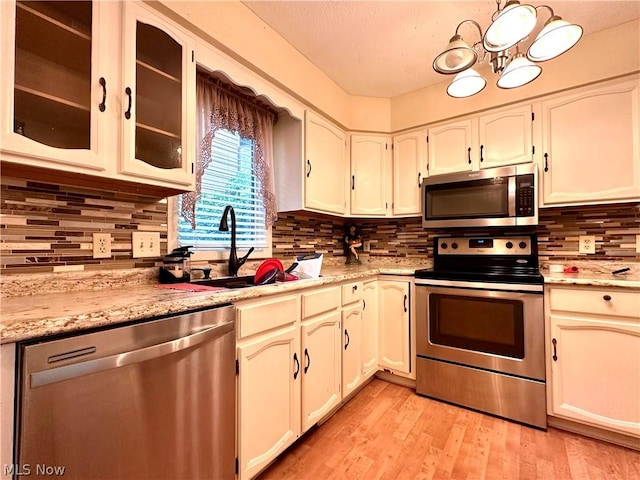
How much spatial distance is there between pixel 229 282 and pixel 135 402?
80 cm

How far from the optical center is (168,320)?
937 millimetres

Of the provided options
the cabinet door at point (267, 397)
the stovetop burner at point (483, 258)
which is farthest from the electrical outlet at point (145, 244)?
the stovetop burner at point (483, 258)

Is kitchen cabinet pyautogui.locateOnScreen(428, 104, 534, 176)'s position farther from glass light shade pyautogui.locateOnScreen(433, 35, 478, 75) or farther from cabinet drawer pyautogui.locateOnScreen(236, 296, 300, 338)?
cabinet drawer pyautogui.locateOnScreen(236, 296, 300, 338)

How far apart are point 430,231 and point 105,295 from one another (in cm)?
237

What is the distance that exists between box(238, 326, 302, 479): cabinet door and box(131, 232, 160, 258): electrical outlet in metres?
0.67

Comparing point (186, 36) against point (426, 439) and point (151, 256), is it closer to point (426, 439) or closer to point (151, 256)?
point (151, 256)

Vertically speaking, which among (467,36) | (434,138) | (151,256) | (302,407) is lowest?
(302,407)

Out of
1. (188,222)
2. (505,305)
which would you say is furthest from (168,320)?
(505,305)

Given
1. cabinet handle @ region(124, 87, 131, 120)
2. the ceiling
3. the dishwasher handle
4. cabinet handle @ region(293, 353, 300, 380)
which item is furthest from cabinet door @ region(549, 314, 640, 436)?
cabinet handle @ region(124, 87, 131, 120)

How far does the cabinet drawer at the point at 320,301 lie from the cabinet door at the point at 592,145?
5.13 ft

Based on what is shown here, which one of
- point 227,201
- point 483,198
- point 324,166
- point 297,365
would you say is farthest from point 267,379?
Answer: point 483,198

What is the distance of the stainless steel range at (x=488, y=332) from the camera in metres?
1.73

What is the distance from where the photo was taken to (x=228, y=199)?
188cm

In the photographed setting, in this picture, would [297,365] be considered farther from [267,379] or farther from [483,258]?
[483,258]
